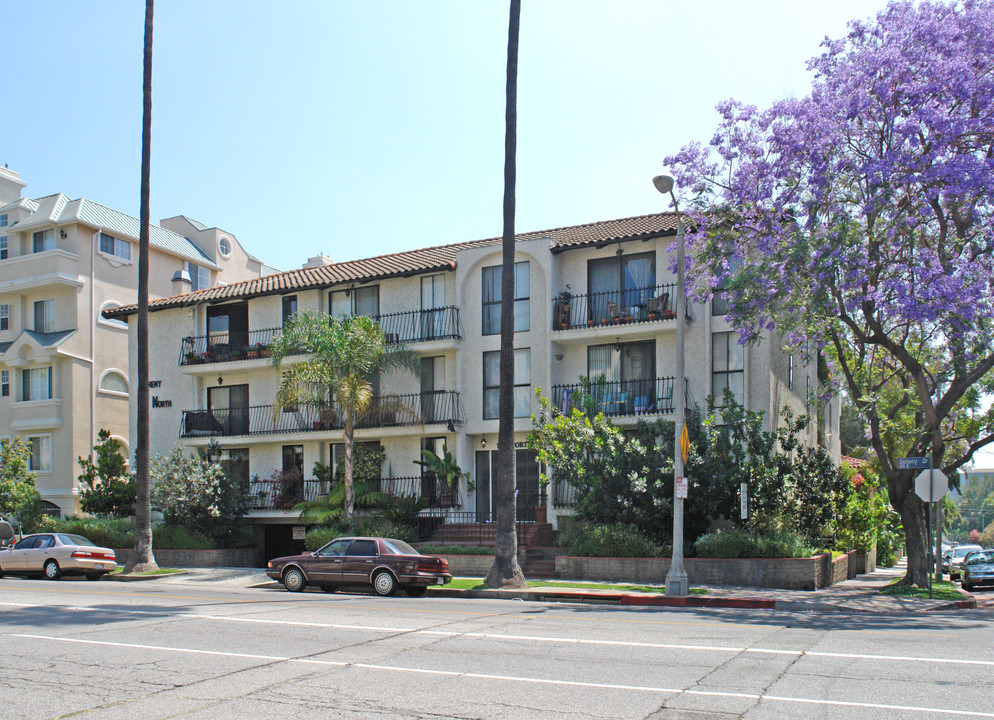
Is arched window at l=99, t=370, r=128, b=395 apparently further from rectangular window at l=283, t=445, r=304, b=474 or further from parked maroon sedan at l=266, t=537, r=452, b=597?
parked maroon sedan at l=266, t=537, r=452, b=597

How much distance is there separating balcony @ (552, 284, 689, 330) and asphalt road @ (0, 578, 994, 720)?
12451 millimetres

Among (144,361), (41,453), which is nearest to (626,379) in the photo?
(144,361)

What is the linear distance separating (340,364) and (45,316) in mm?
19240

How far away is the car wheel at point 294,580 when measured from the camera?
20.9 metres

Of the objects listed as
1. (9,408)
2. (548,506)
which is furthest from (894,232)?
(9,408)

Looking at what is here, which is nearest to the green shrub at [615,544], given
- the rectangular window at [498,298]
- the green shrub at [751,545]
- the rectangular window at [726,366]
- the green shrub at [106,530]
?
the green shrub at [751,545]

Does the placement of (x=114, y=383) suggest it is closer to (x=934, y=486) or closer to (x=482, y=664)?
(x=934, y=486)

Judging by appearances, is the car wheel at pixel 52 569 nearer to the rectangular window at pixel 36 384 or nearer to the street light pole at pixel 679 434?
the rectangular window at pixel 36 384

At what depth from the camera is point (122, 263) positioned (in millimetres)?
40781

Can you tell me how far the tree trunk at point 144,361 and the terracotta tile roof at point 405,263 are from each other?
7.12 m

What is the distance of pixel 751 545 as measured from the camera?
21734mm

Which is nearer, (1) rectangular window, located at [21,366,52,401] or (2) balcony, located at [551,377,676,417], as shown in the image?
(2) balcony, located at [551,377,676,417]

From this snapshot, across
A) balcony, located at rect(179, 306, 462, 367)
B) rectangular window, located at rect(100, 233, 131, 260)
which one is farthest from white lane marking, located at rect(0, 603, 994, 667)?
rectangular window, located at rect(100, 233, 131, 260)

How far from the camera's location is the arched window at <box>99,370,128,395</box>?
39.9 meters
